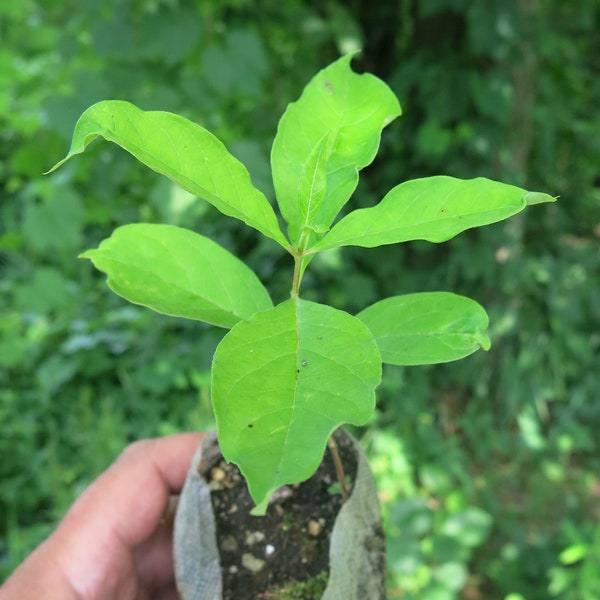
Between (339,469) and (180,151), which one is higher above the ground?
(180,151)

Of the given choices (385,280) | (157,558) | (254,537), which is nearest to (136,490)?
(157,558)

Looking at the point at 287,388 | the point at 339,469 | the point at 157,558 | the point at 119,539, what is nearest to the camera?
the point at 287,388

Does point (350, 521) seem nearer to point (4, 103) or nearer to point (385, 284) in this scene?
point (385, 284)

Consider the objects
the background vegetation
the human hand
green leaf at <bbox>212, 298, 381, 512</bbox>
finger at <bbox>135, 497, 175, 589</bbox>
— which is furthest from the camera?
the background vegetation

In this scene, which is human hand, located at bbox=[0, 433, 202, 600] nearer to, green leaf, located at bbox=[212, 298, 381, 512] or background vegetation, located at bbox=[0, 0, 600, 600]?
background vegetation, located at bbox=[0, 0, 600, 600]

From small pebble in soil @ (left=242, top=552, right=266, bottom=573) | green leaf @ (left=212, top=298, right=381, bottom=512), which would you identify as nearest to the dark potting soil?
small pebble in soil @ (left=242, top=552, right=266, bottom=573)

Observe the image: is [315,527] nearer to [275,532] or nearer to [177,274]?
[275,532]
